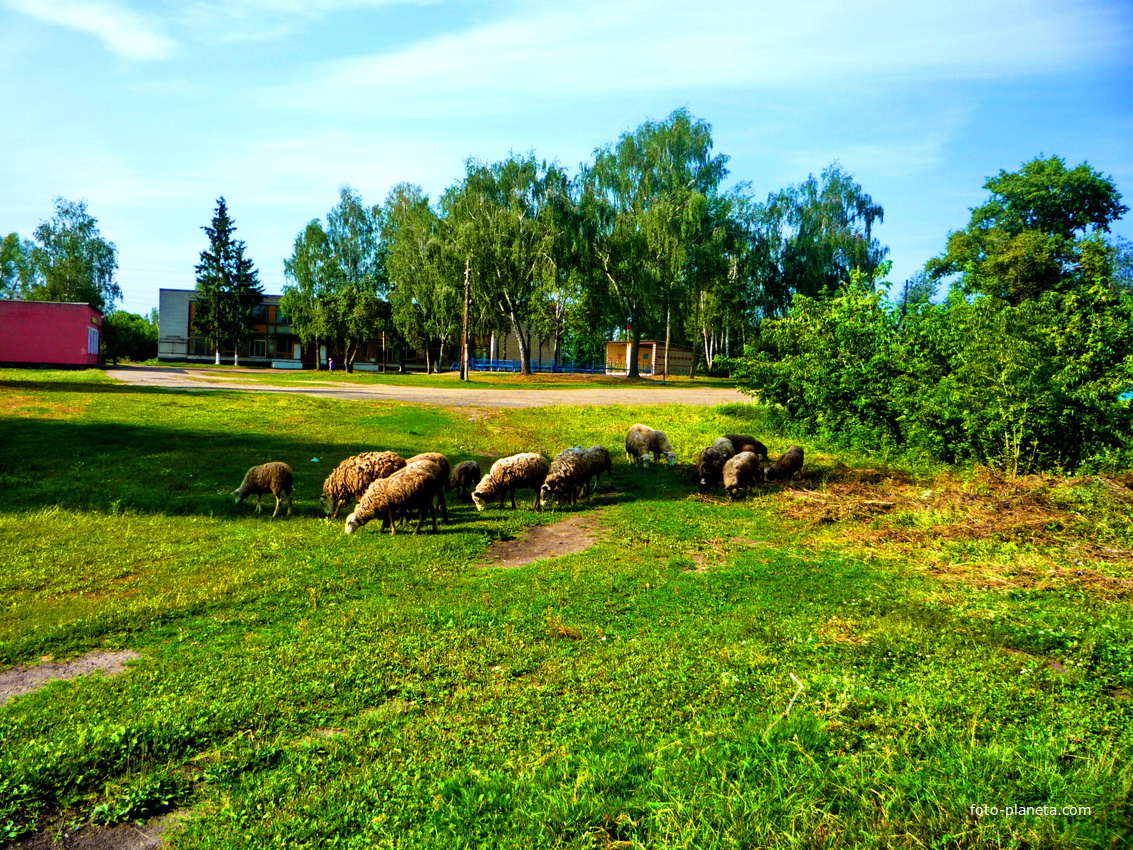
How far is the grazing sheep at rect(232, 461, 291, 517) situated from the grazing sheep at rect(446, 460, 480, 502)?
2.98 metres

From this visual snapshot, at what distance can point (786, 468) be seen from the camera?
14125 mm

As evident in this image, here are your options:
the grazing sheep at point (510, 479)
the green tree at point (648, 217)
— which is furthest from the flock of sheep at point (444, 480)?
the green tree at point (648, 217)

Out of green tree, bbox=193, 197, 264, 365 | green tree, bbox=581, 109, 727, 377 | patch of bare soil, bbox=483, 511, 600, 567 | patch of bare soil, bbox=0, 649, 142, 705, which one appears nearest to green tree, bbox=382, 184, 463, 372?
→ green tree, bbox=581, 109, 727, 377

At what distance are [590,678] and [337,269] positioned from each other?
2744 inches

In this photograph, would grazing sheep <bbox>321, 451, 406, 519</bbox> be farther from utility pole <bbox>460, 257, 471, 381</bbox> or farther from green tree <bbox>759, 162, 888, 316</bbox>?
green tree <bbox>759, 162, 888, 316</bbox>

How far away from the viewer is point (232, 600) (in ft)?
21.2

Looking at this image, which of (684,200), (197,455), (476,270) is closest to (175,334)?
(476,270)

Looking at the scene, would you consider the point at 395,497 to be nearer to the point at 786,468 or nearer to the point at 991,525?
the point at 991,525

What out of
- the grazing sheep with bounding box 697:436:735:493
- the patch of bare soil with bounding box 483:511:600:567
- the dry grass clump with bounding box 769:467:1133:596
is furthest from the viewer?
the grazing sheep with bounding box 697:436:735:493

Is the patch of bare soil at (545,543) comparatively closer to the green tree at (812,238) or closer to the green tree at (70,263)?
the green tree at (812,238)

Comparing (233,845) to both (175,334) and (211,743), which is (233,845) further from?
(175,334)

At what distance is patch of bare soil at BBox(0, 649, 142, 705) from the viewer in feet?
15.4

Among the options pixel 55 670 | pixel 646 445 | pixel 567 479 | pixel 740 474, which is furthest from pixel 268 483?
pixel 646 445

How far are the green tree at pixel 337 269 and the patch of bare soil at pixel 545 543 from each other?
57406 millimetres
